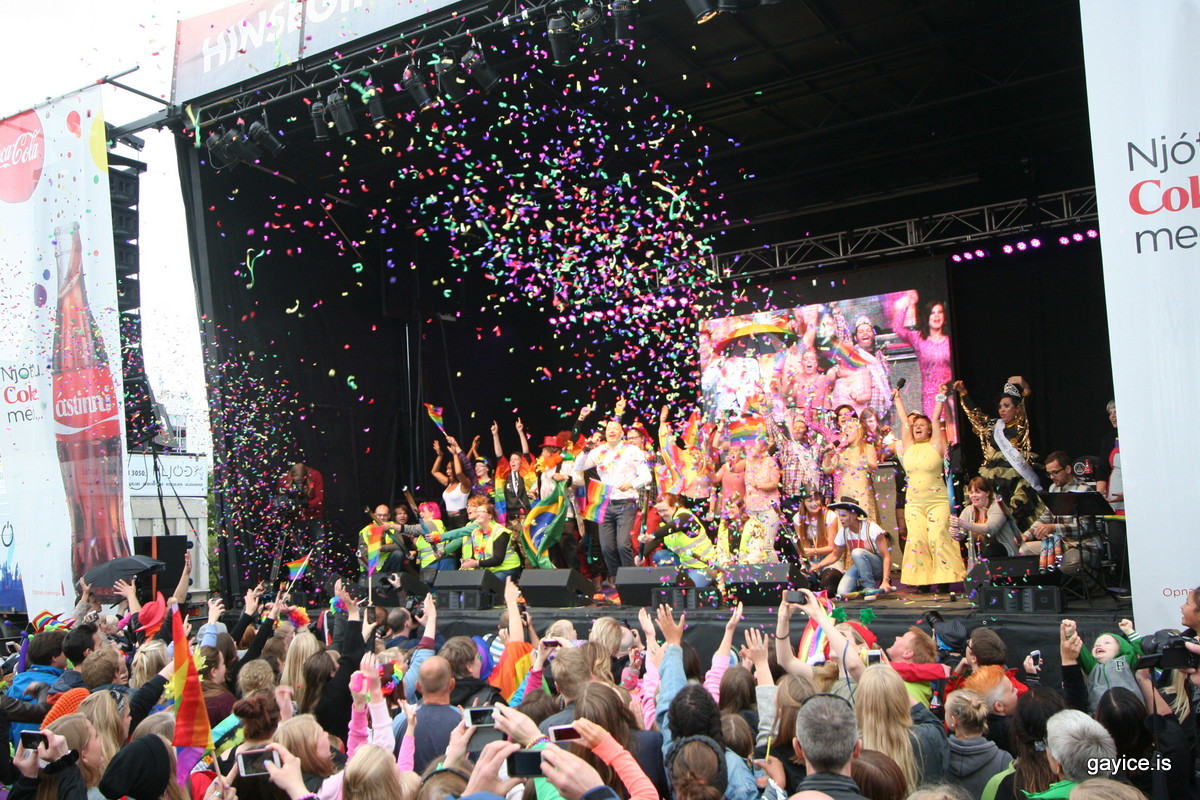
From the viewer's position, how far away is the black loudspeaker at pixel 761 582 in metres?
7.27

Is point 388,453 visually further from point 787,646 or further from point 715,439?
point 787,646

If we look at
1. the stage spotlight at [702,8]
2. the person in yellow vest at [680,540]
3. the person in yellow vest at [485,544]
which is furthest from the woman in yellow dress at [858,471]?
the stage spotlight at [702,8]

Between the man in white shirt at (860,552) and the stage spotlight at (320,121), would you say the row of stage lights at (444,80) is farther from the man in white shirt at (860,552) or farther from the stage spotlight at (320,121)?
the man in white shirt at (860,552)

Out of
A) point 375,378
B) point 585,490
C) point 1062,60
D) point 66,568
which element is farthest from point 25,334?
point 1062,60

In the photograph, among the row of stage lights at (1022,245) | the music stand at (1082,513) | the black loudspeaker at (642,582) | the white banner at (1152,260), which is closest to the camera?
the white banner at (1152,260)

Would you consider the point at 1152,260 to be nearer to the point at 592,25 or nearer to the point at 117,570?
the point at 592,25

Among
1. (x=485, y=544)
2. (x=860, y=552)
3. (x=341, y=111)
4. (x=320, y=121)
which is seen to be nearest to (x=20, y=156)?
(x=320, y=121)

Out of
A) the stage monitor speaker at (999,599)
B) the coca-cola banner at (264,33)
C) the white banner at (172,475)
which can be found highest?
the coca-cola banner at (264,33)

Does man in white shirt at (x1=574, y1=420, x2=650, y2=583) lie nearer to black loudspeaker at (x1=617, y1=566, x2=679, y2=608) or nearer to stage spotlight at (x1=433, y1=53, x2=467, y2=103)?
black loudspeaker at (x1=617, y1=566, x2=679, y2=608)

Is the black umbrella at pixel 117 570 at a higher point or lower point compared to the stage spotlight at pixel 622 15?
lower

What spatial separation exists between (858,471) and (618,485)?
227 cm

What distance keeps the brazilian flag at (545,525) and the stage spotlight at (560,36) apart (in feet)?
14.0

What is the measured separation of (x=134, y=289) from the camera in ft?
33.9

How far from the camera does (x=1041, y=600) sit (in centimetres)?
600
